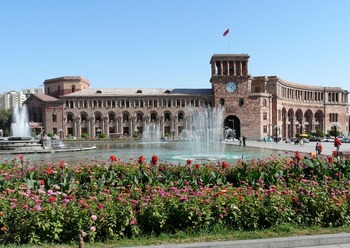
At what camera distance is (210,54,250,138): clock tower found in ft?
236

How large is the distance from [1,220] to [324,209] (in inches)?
229

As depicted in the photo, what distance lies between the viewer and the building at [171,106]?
237ft

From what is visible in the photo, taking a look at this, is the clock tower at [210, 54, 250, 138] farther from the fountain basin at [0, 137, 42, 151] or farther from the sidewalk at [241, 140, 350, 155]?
the fountain basin at [0, 137, 42, 151]

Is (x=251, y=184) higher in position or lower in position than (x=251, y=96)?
lower

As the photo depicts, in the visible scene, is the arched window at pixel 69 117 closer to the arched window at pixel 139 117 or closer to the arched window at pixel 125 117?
the arched window at pixel 125 117

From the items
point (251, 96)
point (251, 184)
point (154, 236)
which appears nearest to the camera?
point (154, 236)

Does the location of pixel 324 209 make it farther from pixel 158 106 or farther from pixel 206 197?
pixel 158 106

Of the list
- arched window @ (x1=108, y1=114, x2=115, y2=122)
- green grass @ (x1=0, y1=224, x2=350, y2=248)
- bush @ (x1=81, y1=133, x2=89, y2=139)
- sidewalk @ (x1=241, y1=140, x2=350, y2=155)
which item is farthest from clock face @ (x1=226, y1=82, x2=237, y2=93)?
green grass @ (x1=0, y1=224, x2=350, y2=248)

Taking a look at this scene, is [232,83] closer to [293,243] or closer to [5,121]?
[5,121]

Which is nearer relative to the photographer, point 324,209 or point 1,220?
point 1,220

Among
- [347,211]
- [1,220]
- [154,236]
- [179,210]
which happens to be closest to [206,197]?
[179,210]

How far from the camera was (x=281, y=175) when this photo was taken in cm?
1009

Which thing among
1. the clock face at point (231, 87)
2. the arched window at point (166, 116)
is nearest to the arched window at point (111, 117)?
the arched window at point (166, 116)

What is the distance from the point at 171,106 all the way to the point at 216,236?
70074 millimetres
